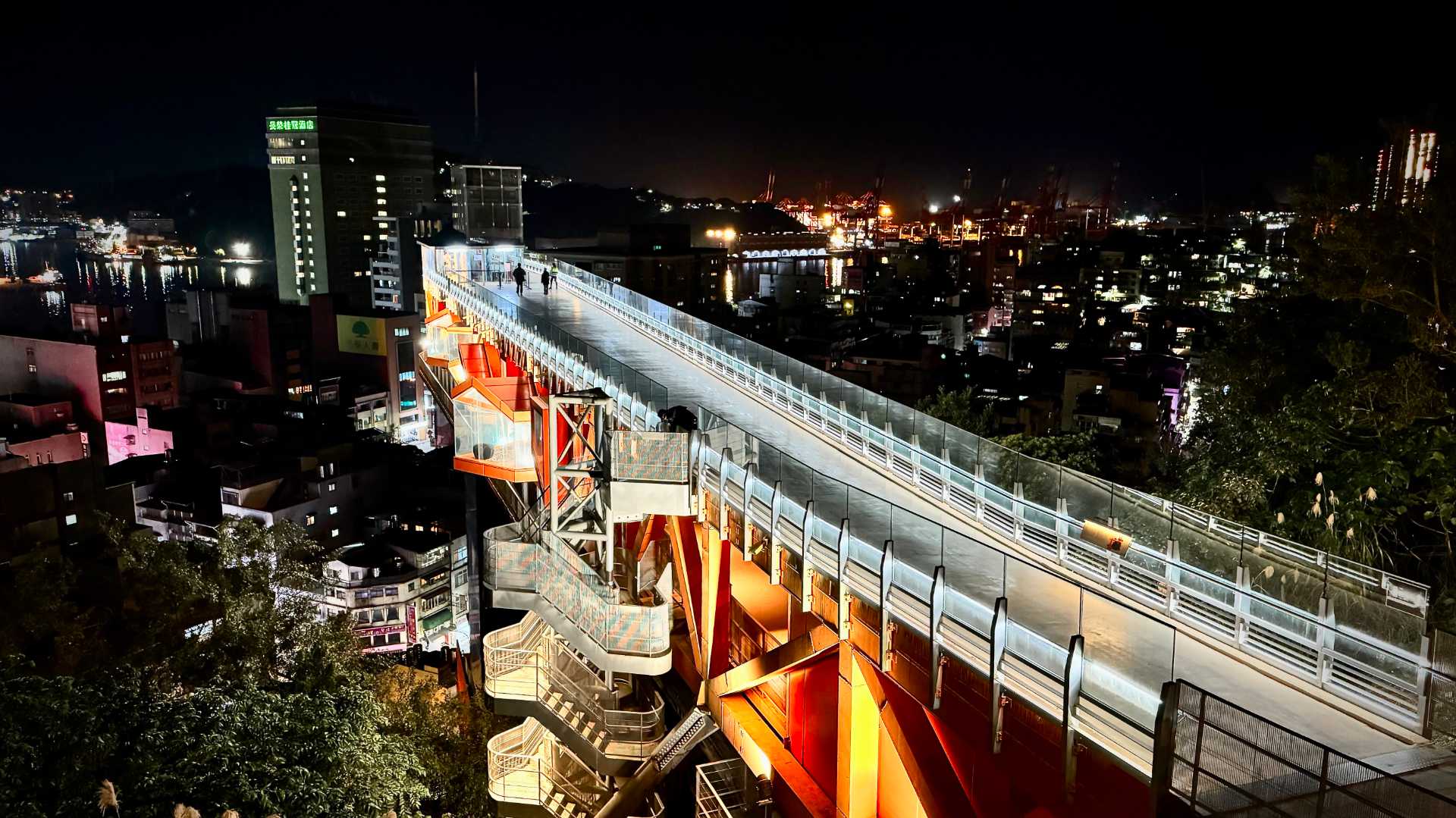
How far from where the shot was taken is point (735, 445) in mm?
9445

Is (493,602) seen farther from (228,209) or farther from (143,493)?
(228,209)

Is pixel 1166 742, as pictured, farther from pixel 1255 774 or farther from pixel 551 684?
pixel 551 684

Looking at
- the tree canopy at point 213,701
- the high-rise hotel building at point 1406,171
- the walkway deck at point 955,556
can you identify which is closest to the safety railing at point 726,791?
the tree canopy at point 213,701

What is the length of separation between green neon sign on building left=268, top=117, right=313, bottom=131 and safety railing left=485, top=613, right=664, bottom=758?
95634mm

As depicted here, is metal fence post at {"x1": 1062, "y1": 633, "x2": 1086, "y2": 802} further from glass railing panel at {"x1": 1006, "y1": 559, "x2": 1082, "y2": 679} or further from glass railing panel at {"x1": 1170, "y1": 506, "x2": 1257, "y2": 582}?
glass railing panel at {"x1": 1170, "y1": 506, "x2": 1257, "y2": 582}

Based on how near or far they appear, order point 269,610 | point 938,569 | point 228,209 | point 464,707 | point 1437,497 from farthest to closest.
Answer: point 228,209 → point 464,707 → point 269,610 → point 1437,497 → point 938,569

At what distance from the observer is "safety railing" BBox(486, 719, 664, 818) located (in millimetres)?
13562

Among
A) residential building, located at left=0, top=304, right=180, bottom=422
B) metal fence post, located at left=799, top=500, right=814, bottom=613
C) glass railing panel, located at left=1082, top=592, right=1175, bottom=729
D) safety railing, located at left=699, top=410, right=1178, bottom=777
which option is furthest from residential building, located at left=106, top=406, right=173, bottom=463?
glass railing panel, located at left=1082, top=592, right=1175, bottom=729

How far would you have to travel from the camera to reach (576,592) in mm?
11203

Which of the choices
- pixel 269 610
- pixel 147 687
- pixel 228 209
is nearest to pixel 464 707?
pixel 269 610

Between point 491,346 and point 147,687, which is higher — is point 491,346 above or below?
above

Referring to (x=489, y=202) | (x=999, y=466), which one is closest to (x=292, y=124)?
(x=489, y=202)

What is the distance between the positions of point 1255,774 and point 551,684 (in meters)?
10.3

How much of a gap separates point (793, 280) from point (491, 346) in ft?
183
